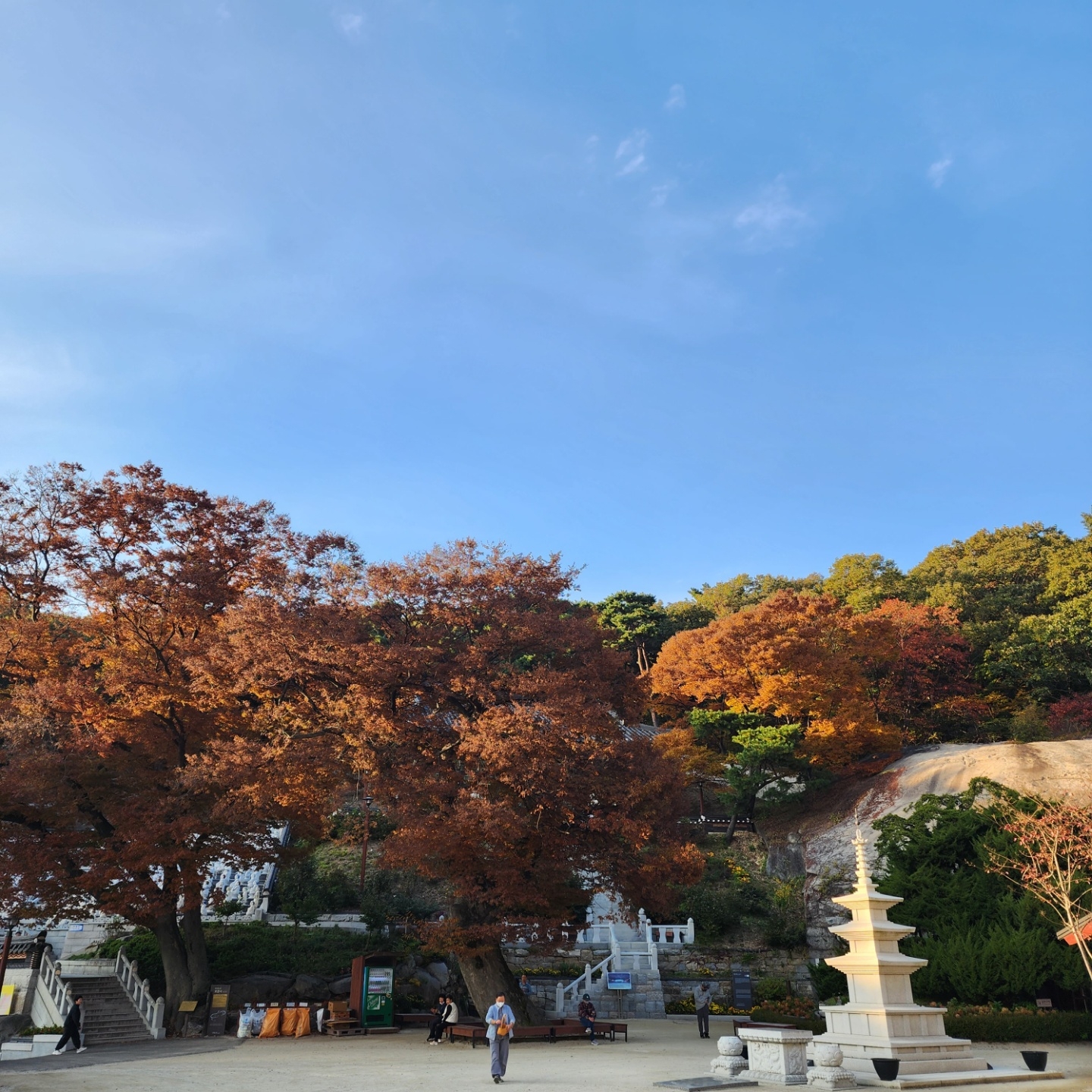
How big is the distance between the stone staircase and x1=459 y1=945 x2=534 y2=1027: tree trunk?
7666 millimetres

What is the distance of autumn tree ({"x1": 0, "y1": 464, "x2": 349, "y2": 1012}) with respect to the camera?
66.6 ft

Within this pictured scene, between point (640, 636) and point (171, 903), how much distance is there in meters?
38.7

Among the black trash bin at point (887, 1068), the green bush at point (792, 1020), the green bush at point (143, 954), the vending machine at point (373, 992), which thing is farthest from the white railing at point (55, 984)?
the black trash bin at point (887, 1068)

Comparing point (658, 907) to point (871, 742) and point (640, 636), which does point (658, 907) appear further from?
point (640, 636)

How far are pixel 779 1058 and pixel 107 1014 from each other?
1629 centimetres

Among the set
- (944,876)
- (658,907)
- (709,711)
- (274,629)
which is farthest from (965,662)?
(274,629)

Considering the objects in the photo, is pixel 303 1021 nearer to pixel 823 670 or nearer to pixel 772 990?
pixel 772 990

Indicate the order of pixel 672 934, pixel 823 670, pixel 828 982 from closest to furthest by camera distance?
1. pixel 828 982
2. pixel 672 934
3. pixel 823 670

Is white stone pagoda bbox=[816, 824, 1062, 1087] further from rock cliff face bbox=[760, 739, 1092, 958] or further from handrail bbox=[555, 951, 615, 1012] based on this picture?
rock cliff face bbox=[760, 739, 1092, 958]

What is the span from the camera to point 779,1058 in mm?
13336

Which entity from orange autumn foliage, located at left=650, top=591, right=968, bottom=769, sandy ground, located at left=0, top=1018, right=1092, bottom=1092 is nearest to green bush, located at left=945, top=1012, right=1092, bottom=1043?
sandy ground, located at left=0, top=1018, right=1092, bottom=1092

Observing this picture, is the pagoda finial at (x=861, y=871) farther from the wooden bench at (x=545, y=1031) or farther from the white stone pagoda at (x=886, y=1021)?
the wooden bench at (x=545, y=1031)

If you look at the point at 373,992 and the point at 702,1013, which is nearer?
the point at 702,1013

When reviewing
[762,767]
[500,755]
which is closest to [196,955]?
[500,755]
